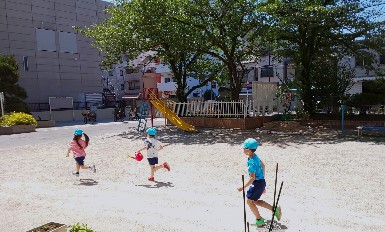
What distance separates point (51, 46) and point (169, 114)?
2425 cm

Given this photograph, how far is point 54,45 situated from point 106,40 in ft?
68.6

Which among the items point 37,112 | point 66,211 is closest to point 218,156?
point 66,211

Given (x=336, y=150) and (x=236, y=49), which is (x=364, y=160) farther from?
(x=236, y=49)

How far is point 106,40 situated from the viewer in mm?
19219

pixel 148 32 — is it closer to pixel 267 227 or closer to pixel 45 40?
pixel 267 227

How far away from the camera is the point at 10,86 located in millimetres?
27062

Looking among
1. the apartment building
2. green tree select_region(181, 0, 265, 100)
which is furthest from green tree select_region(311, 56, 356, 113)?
the apartment building

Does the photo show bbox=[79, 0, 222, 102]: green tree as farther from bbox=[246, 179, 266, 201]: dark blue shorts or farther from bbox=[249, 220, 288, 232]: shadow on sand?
bbox=[249, 220, 288, 232]: shadow on sand

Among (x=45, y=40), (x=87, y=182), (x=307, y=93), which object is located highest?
(x=45, y=40)

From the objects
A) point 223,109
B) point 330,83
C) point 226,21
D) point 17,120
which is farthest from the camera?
point 17,120

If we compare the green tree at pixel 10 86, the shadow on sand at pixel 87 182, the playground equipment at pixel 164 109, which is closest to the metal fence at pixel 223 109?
the playground equipment at pixel 164 109

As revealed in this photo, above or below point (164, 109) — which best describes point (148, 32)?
above

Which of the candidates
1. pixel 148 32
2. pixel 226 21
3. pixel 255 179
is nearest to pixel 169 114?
pixel 148 32

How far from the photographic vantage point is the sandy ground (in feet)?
17.5
